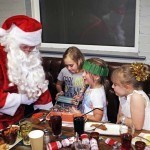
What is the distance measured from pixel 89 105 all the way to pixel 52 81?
998mm

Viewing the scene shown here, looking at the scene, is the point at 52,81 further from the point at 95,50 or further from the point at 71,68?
the point at 95,50

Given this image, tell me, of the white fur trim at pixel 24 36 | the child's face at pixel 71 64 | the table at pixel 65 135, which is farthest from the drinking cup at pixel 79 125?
the child's face at pixel 71 64

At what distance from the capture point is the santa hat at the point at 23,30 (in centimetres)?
215

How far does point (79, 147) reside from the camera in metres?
1.34

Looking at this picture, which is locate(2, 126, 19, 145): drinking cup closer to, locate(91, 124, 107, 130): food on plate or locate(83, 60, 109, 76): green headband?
locate(91, 124, 107, 130): food on plate

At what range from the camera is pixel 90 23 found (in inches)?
134

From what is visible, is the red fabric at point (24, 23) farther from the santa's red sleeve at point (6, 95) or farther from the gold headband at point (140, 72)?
the gold headband at point (140, 72)

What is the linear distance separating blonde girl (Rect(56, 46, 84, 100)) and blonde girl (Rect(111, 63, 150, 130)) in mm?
757

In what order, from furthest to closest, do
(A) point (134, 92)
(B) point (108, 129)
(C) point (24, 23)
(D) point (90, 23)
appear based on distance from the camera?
(D) point (90, 23)
(C) point (24, 23)
(A) point (134, 92)
(B) point (108, 129)

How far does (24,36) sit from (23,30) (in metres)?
0.05

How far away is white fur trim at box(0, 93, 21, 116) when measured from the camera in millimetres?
2072

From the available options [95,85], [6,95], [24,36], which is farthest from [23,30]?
[95,85]

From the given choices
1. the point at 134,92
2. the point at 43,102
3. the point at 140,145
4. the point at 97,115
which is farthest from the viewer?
the point at 43,102

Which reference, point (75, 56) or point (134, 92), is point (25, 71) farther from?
point (134, 92)
